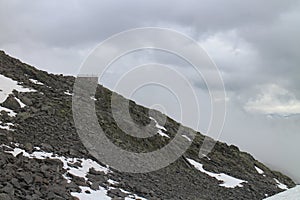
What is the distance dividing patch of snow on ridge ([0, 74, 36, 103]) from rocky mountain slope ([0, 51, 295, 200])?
0.05 meters

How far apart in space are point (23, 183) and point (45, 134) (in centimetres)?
649

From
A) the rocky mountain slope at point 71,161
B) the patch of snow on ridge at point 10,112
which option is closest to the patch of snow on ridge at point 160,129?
the rocky mountain slope at point 71,161

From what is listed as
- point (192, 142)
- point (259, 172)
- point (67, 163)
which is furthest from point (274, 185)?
point (67, 163)

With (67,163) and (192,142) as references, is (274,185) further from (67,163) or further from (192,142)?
(67,163)

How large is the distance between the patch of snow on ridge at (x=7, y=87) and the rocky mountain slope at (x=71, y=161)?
0.18 ft

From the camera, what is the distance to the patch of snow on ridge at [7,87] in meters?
24.5

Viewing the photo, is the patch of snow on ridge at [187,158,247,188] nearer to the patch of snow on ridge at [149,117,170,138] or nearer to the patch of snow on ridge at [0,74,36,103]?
the patch of snow on ridge at [149,117,170,138]

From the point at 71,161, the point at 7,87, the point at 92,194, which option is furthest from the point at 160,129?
the point at 92,194

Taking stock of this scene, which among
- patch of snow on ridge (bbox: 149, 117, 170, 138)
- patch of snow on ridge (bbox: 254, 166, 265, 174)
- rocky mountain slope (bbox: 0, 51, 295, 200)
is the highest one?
patch of snow on ridge (bbox: 149, 117, 170, 138)

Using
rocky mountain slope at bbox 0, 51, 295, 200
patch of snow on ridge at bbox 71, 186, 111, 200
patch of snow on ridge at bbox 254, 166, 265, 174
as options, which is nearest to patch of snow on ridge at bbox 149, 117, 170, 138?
rocky mountain slope at bbox 0, 51, 295, 200

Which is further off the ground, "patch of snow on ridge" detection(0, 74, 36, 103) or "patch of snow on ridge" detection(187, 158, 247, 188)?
"patch of snow on ridge" detection(0, 74, 36, 103)

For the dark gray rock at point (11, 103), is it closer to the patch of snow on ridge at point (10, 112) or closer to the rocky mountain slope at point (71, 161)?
the rocky mountain slope at point (71, 161)

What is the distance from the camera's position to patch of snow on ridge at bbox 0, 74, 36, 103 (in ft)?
80.5

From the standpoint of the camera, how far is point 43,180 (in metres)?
15.4
